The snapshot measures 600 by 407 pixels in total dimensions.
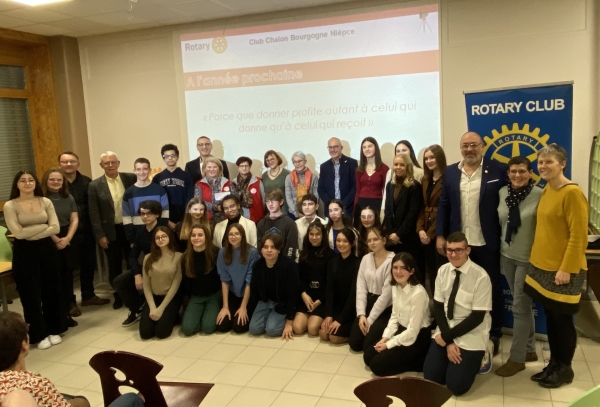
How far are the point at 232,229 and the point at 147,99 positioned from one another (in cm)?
292

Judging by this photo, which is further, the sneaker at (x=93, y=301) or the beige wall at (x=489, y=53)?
the sneaker at (x=93, y=301)

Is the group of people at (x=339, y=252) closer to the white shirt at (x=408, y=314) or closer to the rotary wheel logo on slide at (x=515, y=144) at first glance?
the white shirt at (x=408, y=314)

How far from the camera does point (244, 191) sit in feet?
16.1

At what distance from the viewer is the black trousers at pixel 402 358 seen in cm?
325

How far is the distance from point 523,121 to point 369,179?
1425 millimetres

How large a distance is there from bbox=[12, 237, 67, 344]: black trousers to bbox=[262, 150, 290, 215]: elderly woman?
6.74 ft

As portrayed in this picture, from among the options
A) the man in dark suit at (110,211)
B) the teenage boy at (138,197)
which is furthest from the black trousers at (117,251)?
the teenage boy at (138,197)

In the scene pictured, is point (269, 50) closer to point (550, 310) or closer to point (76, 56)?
point (76, 56)

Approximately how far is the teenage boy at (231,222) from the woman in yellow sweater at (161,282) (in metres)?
0.39

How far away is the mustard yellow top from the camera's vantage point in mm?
2729

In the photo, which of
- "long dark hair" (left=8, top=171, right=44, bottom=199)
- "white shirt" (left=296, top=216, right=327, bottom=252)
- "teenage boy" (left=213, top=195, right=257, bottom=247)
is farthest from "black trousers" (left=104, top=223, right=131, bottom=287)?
"white shirt" (left=296, top=216, right=327, bottom=252)

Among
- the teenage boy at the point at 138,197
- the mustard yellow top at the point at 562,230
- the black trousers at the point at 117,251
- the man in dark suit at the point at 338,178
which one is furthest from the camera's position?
the black trousers at the point at 117,251

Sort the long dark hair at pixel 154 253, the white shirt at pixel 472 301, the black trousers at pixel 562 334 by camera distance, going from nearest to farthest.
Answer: the black trousers at pixel 562 334, the white shirt at pixel 472 301, the long dark hair at pixel 154 253

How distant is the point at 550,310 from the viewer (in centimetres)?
292
